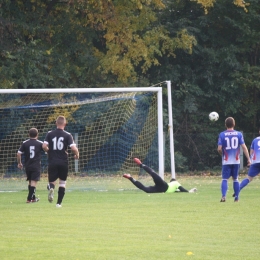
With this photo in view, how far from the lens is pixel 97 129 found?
88.9 ft

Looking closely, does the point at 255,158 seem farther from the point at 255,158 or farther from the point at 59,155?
the point at 59,155

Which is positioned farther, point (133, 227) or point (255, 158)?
point (255, 158)

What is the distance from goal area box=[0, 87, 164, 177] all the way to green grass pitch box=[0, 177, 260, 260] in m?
6.11

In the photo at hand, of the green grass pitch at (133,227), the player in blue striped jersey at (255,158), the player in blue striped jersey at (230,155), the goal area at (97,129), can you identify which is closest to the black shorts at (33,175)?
the green grass pitch at (133,227)

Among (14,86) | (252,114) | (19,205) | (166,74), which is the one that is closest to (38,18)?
(14,86)

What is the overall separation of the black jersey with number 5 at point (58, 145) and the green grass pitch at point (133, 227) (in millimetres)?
1027

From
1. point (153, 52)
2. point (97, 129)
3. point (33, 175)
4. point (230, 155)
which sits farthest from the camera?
point (153, 52)

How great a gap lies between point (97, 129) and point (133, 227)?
49.8ft

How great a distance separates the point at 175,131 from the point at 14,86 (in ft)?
32.1

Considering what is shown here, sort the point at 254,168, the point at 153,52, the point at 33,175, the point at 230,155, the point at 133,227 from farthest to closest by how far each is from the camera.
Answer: the point at 153,52
the point at 33,175
the point at 254,168
the point at 230,155
the point at 133,227

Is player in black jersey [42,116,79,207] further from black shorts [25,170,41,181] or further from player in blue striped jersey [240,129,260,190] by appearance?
player in blue striped jersey [240,129,260,190]

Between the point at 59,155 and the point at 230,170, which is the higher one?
the point at 59,155

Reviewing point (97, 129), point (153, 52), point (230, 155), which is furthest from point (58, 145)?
point (153, 52)

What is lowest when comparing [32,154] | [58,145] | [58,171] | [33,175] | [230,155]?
[33,175]
